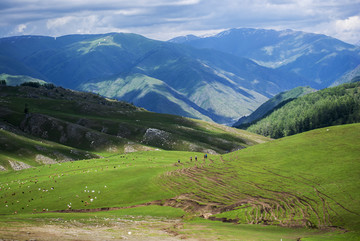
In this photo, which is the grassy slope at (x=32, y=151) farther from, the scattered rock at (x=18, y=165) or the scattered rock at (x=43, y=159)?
the scattered rock at (x=18, y=165)

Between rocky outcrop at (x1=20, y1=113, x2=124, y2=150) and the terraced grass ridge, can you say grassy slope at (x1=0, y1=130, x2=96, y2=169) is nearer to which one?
rocky outcrop at (x1=20, y1=113, x2=124, y2=150)

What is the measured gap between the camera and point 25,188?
232ft

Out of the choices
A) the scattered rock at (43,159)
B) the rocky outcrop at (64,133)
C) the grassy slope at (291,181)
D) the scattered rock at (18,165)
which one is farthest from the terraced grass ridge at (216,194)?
the rocky outcrop at (64,133)

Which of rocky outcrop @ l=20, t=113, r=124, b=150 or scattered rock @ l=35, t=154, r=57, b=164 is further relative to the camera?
rocky outcrop @ l=20, t=113, r=124, b=150

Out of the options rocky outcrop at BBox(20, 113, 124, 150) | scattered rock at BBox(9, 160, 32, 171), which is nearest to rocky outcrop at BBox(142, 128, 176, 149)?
rocky outcrop at BBox(20, 113, 124, 150)

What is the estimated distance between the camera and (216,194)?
216 feet

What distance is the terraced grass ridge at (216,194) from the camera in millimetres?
51031

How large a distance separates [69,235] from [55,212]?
69.8 ft

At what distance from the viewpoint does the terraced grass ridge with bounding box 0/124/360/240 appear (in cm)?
5103

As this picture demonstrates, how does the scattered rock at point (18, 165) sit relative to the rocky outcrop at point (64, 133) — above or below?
below

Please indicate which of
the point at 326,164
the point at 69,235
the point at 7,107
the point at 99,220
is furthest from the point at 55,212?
the point at 7,107

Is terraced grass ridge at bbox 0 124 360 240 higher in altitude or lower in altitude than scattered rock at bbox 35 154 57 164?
higher

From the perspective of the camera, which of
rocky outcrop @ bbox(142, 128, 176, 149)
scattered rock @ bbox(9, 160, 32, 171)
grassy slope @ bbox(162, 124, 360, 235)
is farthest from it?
rocky outcrop @ bbox(142, 128, 176, 149)

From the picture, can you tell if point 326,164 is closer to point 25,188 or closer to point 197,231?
point 197,231
